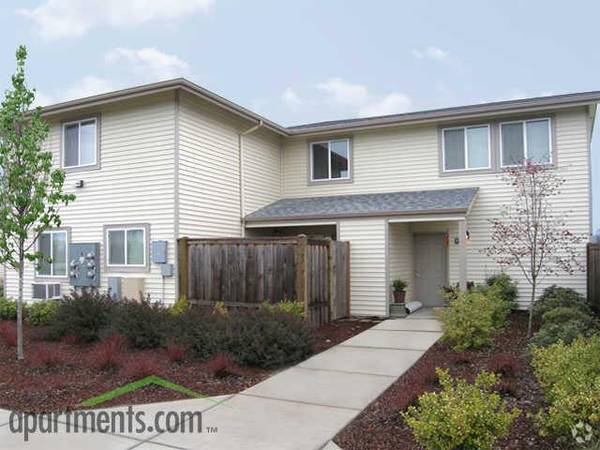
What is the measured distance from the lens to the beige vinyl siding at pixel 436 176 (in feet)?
41.5

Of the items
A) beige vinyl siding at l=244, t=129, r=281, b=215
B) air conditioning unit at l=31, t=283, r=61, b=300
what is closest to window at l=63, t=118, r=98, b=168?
air conditioning unit at l=31, t=283, r=61, b=300

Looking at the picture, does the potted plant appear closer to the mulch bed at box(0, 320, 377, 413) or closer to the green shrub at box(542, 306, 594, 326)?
the green shrub at box(542, 306, 594, 326)

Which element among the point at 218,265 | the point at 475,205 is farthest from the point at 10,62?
the point at 475,205

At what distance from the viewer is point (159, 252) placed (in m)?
11.7

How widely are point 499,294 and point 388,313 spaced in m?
2.69

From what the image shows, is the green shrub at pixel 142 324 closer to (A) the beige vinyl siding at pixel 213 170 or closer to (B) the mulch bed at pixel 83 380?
(B) the mulch bed at pixel 83 380

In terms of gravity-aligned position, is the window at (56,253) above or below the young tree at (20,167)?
below

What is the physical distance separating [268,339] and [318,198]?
8.12 meters

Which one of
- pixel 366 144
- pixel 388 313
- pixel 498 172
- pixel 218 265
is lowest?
pixel 388 313

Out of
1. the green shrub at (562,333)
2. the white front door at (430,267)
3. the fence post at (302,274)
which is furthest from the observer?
the white front door at (430,267)

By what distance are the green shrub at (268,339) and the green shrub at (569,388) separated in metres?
3.54

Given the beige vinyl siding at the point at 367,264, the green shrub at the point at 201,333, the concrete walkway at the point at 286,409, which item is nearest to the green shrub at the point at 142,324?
the green shrub at the point at 201,333

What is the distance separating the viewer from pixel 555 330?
7934 mm

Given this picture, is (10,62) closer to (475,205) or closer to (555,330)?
(555,330)
